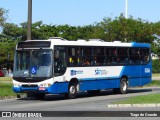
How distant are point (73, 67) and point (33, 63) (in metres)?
2.37

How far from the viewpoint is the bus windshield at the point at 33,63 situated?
25453 millimetres

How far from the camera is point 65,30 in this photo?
315 ft

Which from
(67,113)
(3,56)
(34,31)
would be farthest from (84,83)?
(34,31)

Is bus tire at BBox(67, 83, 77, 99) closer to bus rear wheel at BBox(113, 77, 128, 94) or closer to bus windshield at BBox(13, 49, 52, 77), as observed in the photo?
bus windshield at BBox(13, 49, 52, 77)

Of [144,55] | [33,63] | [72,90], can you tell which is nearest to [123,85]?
[144,55]

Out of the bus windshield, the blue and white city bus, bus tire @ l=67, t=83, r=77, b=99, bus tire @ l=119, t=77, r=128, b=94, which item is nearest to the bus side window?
the blue and white city bus

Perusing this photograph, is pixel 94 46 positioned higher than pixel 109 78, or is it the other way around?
pixel 94 46

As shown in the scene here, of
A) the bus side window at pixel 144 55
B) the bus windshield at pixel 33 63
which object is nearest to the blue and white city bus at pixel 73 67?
the bus windshield at pixel 33 63

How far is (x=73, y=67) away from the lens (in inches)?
1067

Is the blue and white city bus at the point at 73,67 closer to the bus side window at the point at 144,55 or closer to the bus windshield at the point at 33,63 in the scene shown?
the bus windshield at the point at 33,63

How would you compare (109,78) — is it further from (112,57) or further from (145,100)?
(145,100)

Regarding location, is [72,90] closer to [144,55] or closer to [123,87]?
[123,87]

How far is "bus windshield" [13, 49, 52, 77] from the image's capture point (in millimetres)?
25453

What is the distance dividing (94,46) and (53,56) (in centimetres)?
413
